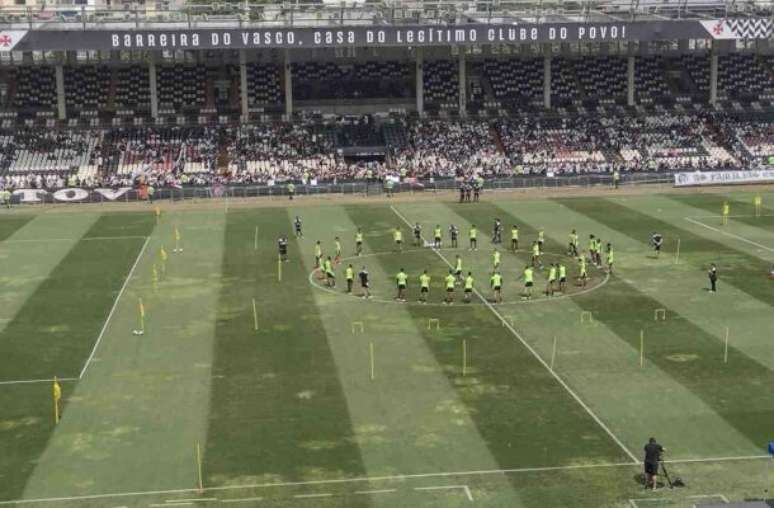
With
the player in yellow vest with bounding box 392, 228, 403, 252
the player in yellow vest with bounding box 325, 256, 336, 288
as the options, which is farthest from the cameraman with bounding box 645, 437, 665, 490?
the player in yellow vest with bounding box 392, 228, 403, 252

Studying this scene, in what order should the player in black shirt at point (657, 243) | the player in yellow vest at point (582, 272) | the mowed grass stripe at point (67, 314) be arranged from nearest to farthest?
the mowed grass stripe at point (67, 314) < the player in yellow vest at point (582, 272) < the player in black shirt at point (657, 243)

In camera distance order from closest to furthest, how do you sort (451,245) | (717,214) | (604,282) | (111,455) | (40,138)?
(111,455)
(604,282)
(451,245)
(717,214)
(40,138)

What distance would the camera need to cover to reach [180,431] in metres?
28.2

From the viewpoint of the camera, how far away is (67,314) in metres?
41.0

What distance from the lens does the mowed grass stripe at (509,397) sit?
26609mm

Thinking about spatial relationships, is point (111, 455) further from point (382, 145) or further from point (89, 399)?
point (382, 145)

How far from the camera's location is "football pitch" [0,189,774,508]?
82.2ft

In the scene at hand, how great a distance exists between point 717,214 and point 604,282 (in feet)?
71.5

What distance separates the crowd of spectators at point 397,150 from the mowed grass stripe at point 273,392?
116ft

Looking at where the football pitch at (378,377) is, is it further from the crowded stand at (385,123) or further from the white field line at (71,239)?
the crowded stand at (385,123)

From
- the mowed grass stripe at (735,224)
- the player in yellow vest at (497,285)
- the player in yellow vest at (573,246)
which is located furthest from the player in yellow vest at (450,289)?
the mowed grass stripe at (735,224)

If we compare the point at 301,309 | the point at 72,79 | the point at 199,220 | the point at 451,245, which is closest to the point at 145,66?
the point at 72,79

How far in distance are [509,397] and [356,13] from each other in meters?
71.9

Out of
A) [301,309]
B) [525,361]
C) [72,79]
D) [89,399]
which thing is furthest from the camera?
[72,79]
